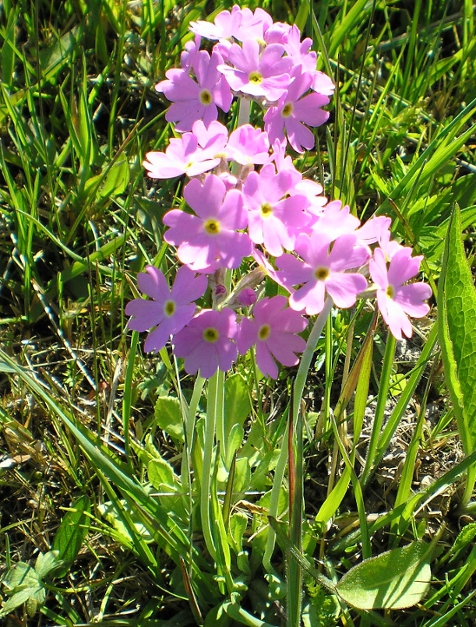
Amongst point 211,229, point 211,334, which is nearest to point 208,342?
point 211,334

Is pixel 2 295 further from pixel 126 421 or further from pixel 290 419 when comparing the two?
pixel 290 419

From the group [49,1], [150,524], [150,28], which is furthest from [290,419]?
[49,1]

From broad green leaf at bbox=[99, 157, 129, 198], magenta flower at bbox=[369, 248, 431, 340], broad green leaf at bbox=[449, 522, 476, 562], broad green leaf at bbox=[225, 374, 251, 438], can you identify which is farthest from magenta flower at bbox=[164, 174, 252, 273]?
broad green leaf at bbox=[99, 157, 129, 198]

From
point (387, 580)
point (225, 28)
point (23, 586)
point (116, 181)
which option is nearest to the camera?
point (225, 28)

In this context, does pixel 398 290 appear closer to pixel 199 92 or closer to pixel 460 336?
pixel 460 336

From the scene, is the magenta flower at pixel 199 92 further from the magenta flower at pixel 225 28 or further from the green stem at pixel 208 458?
the green stem at pixel 208 458

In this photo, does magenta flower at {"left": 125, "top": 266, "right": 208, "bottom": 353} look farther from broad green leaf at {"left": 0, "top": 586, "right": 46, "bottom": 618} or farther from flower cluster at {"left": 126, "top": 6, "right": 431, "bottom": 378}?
broad green leaf at {"left": 0, "top": 586, "right": 46, "bottom": 618}

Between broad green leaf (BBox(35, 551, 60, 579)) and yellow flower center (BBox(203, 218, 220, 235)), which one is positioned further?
broad green leaf (BBox(35, 551, 60, 579))
